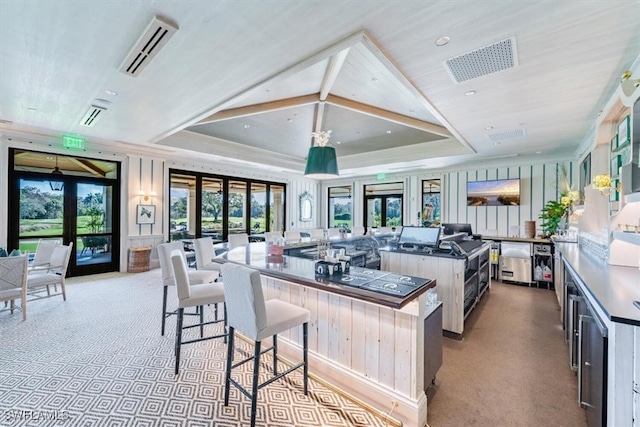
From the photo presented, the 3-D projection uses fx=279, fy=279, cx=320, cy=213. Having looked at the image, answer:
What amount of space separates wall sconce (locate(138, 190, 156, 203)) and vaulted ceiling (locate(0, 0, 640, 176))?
172 cm

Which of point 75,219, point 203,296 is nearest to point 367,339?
point 203,296

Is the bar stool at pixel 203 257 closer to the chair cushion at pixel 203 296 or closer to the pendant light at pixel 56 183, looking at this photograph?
the chair cushion at pixel 203 296

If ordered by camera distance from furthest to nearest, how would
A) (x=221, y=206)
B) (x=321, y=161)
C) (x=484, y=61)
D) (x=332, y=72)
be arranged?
1. (x=221, y=206)
2. (x=321, y=161)
3. (x=332, y=72)
4. (x=484, y=61)

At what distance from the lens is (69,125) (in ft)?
15.8

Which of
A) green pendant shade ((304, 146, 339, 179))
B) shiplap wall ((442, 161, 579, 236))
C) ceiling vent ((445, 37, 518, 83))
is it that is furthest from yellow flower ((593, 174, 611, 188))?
shiplap wall ((442, 161, 579, 236))

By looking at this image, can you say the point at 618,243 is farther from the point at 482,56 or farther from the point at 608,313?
the point at 482,56

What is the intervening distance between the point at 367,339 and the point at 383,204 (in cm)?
843

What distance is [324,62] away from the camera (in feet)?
11.8

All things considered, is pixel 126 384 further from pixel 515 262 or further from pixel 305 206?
pixel 305 206

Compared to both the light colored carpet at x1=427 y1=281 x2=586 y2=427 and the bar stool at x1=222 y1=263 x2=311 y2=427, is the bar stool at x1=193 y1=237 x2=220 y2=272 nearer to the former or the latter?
the bar stool at x1=222 y1=263 x2=311 y2=427

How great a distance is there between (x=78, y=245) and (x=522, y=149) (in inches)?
384

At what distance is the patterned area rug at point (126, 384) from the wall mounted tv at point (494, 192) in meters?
7.17

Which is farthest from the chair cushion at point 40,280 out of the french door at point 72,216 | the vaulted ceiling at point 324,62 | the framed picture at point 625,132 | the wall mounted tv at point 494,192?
the wall mounted tv at point 494,192

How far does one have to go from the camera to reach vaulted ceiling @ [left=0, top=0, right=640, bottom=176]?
2059mm
